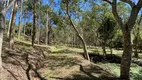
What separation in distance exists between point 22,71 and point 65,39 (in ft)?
173

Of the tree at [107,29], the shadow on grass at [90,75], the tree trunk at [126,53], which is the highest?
the tree at [107,29]

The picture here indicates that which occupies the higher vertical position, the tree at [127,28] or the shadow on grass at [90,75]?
the tree at [127,28]

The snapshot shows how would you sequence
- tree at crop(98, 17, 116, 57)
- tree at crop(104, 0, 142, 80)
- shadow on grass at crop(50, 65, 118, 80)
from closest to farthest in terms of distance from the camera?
tree at crop(104, 0, 142, 80), shadow on grass at crop(50, 65, 118, 80), tree at crop(98, 17, 116, 57)

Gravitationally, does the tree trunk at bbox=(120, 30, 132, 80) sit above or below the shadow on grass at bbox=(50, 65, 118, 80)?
above

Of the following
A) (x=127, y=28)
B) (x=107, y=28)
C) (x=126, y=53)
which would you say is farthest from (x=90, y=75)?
(x=107, y=28)

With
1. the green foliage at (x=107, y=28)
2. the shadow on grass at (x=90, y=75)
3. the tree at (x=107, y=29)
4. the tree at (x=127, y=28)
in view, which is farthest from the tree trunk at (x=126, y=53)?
the green foliage at (x=107, y=28)

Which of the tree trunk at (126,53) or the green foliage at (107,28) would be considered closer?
the tree trunk at (126,53)

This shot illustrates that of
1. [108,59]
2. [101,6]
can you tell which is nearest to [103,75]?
[108,59]

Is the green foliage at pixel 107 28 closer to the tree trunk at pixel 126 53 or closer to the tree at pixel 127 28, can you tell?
the tree at pixel 127 28

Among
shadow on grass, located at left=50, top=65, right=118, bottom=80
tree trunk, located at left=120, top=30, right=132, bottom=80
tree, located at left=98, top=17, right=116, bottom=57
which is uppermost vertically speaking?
tree, located at left=98, top=17, right=116, bottom=57

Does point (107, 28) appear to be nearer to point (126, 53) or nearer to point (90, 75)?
point (90, 75)

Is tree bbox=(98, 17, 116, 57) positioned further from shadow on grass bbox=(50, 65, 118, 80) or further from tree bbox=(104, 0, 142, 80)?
tree bbox=(104, 0, 142, 80)

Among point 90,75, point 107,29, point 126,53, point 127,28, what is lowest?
point 90,75

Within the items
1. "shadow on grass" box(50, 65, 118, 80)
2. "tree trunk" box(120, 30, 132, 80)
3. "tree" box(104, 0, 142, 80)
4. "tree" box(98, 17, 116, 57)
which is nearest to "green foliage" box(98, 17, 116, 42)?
"tree" box(98, 17, 116, 57)
